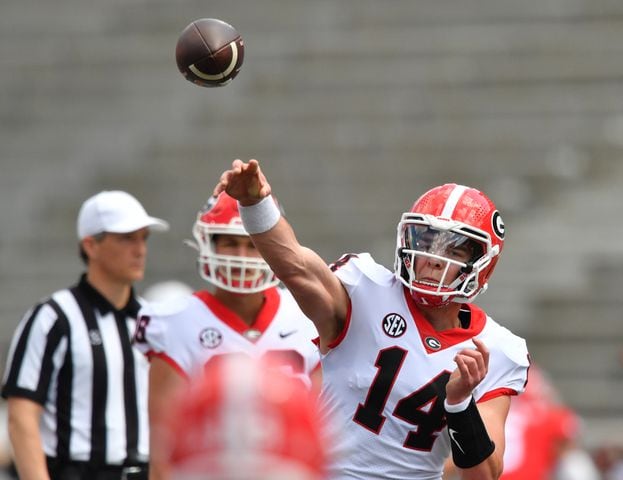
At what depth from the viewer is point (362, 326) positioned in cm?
354

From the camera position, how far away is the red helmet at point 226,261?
4.49 metres

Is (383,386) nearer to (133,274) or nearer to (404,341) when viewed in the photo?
(404,341)

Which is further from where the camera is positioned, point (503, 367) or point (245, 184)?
point (503, 367)

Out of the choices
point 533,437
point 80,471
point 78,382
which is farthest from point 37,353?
point 533,437

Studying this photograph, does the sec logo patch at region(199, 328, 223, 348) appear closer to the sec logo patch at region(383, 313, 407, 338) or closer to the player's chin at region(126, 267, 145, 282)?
the player's chin at region(126, 267, 145, 282)

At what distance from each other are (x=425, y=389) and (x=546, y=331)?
7716mm

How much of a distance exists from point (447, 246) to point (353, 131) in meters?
8.33

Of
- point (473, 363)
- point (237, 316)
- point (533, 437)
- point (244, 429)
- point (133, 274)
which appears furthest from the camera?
point (533, 437)

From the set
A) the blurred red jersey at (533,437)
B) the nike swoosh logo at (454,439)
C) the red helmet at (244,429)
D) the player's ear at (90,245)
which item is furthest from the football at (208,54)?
the blurred red jersey at (533,437)

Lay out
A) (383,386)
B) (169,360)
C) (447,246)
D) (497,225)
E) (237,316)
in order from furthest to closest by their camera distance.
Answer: (237,316) < (169,360) < (497,225) < (447,246) < (383,386)

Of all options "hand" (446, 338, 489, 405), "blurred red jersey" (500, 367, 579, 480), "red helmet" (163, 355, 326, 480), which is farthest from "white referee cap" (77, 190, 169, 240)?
"red helmet" (163, 355, 326, 480)

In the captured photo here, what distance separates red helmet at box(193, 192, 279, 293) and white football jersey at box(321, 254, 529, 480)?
924 millimetres

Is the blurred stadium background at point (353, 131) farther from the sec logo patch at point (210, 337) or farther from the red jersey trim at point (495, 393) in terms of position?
the red jersey trim at point (495, 393)

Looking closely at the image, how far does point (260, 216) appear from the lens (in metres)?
3.37
